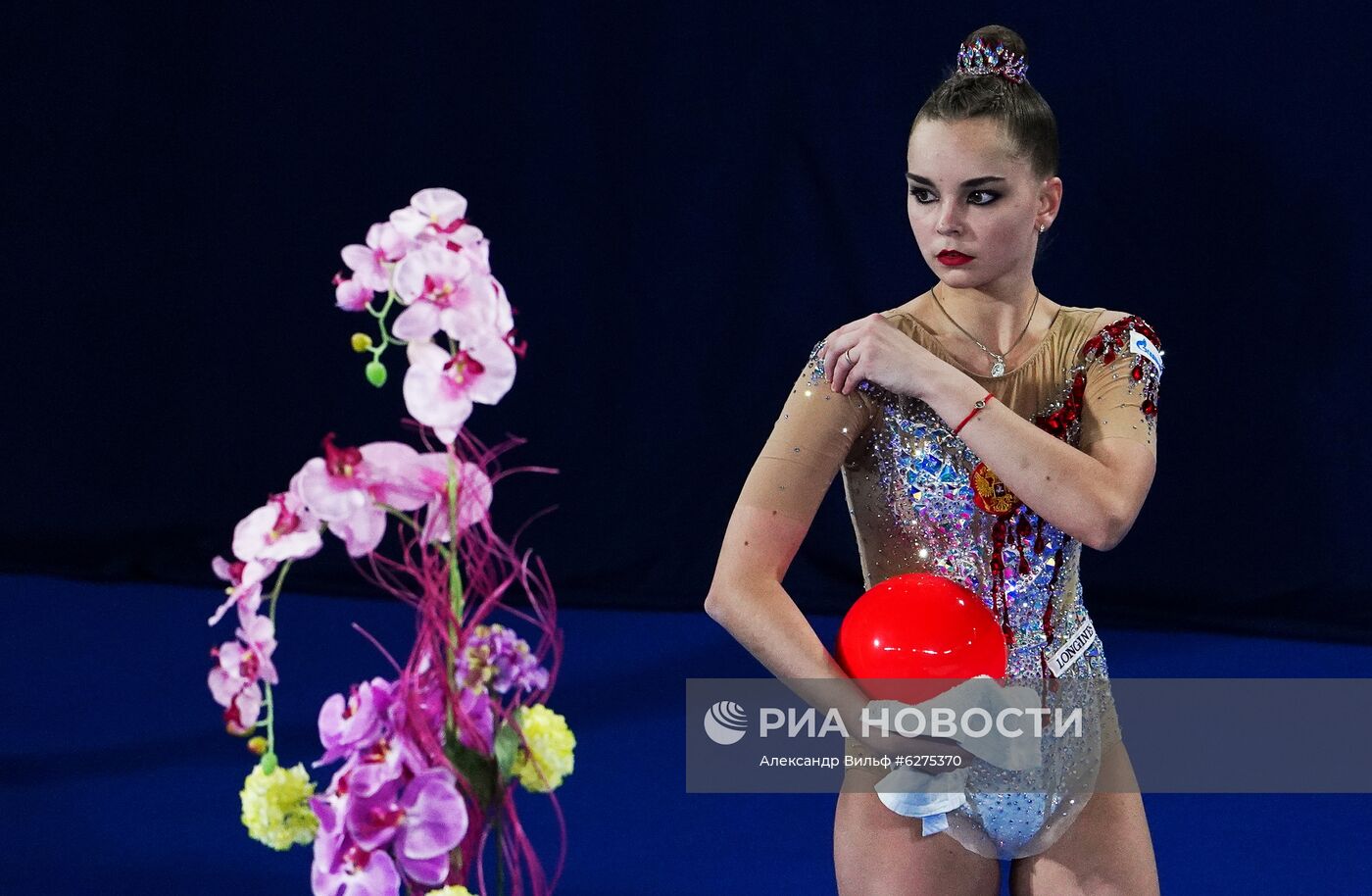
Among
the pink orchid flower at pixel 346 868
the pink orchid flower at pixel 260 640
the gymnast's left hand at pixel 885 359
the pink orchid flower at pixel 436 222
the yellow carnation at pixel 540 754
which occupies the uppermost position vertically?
the gymnast's left hand at pixel 885 359

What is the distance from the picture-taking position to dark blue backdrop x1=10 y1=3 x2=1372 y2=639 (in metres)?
3.86

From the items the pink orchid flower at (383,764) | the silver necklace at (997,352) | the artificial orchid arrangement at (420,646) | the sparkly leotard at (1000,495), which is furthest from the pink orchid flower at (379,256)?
the silver necklace at (997,352)

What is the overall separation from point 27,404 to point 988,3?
2.89 m

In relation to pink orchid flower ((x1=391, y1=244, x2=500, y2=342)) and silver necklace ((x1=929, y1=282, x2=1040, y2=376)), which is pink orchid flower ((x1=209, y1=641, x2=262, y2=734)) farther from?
silver necklace ((x1=929, y1=282, x2=1040, y2=376))

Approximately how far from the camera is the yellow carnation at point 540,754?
A: 2.93 feet

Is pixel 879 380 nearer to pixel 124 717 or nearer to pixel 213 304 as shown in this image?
pixel 124 717

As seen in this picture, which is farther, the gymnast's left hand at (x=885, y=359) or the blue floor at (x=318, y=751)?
the blue floor at (x=318, y=751)

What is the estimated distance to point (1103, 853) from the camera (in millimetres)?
1582

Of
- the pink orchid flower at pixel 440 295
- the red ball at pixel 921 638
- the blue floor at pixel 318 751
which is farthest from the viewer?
the blue floor at pixel 318 751

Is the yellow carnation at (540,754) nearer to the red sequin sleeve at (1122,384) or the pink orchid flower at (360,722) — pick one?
the pink orchid flower at (360,722)

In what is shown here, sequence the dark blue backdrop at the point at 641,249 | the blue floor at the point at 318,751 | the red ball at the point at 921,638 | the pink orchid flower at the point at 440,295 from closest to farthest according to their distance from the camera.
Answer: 1. the pink orchid flower at the point at 440,295
2. the red ball at the point at 921,638
3. the blue floor at the point at 318,751
4. the dark blue backdrop at the point at 641,249

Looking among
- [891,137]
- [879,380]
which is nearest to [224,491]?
[891,137]

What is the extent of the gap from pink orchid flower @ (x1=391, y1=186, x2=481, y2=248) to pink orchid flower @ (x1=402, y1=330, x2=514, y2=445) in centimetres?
5

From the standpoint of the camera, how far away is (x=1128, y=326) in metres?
1.59
